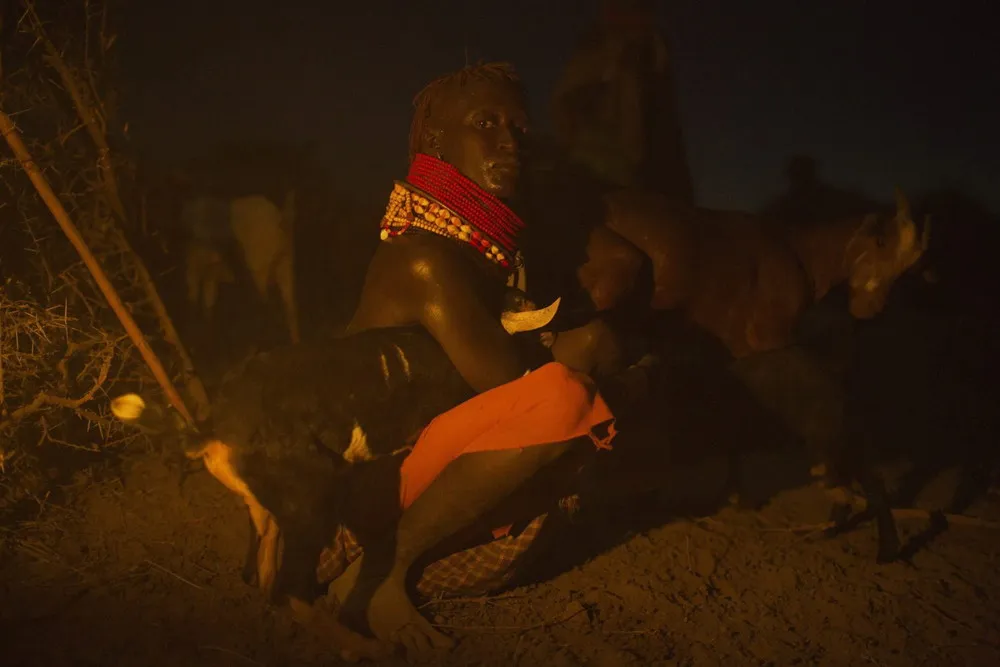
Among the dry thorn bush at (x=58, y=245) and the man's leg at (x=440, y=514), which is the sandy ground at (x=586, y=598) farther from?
the dry thorn bush at (x=58, y=245)

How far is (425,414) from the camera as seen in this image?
2.67 metres

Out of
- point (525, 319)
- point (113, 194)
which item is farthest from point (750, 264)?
point (113, 194)

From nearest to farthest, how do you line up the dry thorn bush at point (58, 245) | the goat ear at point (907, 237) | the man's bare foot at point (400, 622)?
the man's bare foot at point (400, 622) → the dry thorn bush at point (58, 245) → the goat ear at point (907, 237)

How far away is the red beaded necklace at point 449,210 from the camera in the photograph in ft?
8.90

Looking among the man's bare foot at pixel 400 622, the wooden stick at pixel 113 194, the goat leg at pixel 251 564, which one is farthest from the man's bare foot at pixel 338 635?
the wooden stick at pixel 113 194

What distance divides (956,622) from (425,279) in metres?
2.50

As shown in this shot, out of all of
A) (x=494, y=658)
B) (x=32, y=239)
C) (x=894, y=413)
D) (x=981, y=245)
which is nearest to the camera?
(x=494, y=658)

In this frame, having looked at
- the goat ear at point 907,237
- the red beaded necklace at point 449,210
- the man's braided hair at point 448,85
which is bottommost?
the goat ear at point 907,237

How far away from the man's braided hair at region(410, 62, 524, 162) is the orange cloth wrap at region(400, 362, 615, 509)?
1.14 meters

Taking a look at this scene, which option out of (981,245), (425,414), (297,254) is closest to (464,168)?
(425,414)

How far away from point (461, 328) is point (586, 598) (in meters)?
1.31

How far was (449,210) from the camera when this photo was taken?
8.90ft

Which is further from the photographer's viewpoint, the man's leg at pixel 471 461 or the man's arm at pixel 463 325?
the man's arm at pixel 463 325

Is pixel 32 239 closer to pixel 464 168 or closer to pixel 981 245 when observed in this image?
pixel 464 168
